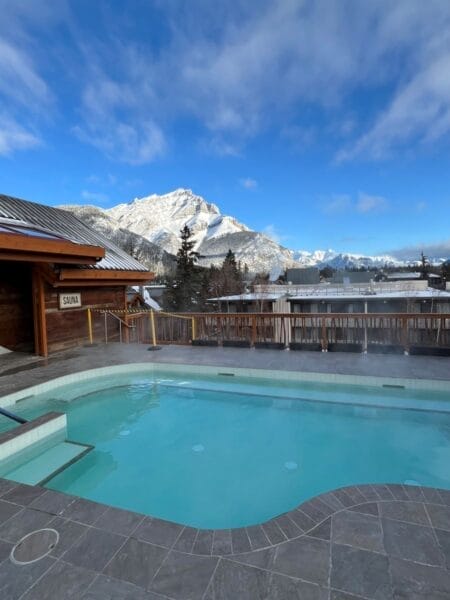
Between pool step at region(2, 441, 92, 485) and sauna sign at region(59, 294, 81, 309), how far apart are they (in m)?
4.86

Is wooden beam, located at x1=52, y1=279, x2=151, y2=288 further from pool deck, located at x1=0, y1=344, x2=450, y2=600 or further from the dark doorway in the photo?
pool deck, located at x1=0, y1=344, x2=450, y2=600

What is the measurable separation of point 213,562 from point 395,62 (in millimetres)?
11016

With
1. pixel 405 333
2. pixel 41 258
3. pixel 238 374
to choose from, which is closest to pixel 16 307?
pixel 41 258

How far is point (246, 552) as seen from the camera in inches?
73.8

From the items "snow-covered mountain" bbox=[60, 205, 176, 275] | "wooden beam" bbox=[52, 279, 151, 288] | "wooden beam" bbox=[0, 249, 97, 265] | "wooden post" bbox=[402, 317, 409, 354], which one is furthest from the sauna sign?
"snow-covered mountain" bbox=[60, 205, 176, 275]

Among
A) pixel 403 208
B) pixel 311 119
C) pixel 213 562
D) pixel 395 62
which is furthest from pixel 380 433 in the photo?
pixel 403 208

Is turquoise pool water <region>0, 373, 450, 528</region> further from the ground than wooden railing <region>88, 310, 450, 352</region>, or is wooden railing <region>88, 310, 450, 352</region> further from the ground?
wooden railing <region>88, 310, 450, 352</region>

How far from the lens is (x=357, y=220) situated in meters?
42.8

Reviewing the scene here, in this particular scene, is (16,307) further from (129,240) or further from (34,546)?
(129,240)

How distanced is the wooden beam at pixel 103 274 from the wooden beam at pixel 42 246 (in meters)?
0.76

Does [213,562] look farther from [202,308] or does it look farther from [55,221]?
[202,308]

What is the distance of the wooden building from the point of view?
259 inches

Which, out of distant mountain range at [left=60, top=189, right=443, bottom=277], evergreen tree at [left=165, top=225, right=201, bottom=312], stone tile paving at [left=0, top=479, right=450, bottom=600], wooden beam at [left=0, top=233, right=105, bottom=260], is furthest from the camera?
distant mountain range at [left=60, top=189, right=443, bottom=277]

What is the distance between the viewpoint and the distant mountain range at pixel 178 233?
60125mm
